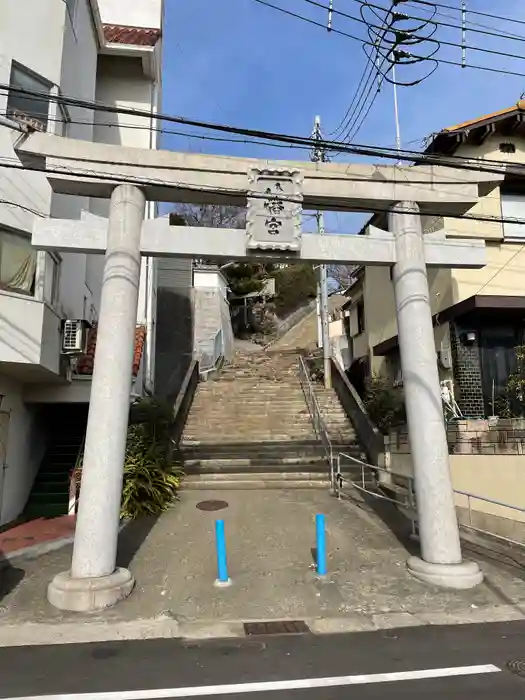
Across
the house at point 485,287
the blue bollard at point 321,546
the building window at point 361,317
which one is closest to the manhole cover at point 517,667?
the blue bollard at point 321,546

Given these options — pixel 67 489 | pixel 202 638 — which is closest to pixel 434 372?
pixel 202 638

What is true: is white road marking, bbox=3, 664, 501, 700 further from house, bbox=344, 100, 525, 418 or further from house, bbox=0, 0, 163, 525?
house, bbox=344, 100, 525, 418

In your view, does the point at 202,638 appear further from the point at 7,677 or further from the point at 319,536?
the point at 319,536

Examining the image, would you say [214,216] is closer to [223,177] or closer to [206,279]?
[206,279]

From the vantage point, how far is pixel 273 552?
27.7ft

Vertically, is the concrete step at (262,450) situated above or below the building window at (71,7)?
below

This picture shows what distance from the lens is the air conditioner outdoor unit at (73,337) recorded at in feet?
36.4

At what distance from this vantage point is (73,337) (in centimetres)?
1115

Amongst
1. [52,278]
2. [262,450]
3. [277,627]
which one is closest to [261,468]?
[262,450]

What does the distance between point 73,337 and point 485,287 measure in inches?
401

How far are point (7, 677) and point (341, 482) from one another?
882cm

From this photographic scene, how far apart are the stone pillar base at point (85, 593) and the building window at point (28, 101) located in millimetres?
8620

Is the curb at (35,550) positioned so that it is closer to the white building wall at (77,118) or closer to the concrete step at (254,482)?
the concrete step at (254,482)

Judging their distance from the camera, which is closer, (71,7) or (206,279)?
(71,7)
